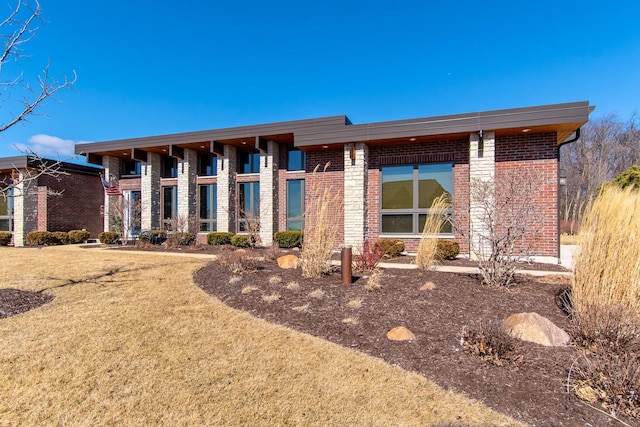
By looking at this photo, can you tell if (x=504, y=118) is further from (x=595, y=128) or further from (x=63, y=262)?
(x=595, y=128)

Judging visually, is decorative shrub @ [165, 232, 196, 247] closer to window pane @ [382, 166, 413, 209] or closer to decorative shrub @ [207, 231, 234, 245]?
decorative shrub @ [207, 231, 234, 245]

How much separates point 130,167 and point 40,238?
16.7ft

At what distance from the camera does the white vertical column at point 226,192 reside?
44.5ft

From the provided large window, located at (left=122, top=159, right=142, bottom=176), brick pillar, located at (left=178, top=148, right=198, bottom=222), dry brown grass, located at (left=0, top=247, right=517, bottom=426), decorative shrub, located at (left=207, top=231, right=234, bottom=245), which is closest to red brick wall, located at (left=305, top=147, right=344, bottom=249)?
decorative shrub, located at (left=207, top=231, right=234, bottom=245)

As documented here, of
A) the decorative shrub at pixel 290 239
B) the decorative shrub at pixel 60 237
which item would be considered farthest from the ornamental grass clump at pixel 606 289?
the decorative shrub at pixel 60 237

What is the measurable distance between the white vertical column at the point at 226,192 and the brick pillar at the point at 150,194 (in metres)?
3.62

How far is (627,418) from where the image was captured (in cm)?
224

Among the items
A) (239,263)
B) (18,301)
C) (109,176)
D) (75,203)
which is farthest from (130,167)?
(18,301)

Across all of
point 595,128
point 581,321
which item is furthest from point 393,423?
point 595,128

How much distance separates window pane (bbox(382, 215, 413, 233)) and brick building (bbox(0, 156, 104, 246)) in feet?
46.6

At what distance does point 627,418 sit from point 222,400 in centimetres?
295

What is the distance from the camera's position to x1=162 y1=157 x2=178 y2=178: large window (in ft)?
51.1

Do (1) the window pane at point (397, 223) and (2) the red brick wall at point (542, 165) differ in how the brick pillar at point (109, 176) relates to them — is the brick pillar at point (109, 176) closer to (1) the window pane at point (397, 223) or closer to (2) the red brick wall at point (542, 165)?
(1) the window pane at point (397, 223)

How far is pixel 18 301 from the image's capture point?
4.61 metres
